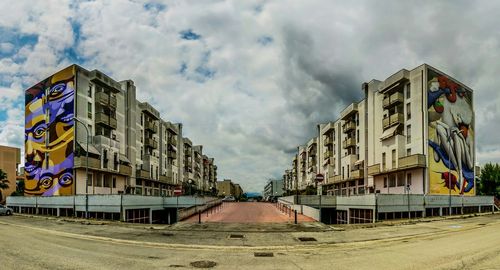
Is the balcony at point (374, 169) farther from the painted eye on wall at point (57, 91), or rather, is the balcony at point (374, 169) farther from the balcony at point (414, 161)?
the painted eye on wall at point (57, 91)

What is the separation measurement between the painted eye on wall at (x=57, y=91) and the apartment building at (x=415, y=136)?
41.5 m

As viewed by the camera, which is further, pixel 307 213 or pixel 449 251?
pixel 307 213

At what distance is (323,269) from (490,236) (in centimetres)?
1144

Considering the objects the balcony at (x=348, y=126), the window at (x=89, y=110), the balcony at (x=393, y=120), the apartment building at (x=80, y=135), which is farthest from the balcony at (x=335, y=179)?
the window at (x=89, y=110)

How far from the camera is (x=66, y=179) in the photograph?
144 feet

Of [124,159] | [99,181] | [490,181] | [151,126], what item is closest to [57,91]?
[99,181]

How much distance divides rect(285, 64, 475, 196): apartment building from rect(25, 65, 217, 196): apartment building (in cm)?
3523

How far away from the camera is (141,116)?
210 ft

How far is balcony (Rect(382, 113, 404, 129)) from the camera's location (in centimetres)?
4693

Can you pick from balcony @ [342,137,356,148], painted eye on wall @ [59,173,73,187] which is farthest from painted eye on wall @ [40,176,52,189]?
balcony @ [342,137,356,148]

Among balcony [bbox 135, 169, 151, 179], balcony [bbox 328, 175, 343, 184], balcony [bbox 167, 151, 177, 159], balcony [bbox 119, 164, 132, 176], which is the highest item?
balcony [bbox 167, 151, 177, 159]

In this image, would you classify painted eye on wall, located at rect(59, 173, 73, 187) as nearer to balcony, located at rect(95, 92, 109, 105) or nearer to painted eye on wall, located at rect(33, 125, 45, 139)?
painted eye on wall, located at rect(33, 125, 45, 139)

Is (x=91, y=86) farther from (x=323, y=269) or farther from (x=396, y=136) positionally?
(x=323, y=269)

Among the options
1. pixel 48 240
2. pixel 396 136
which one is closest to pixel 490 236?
pixel 48 240
